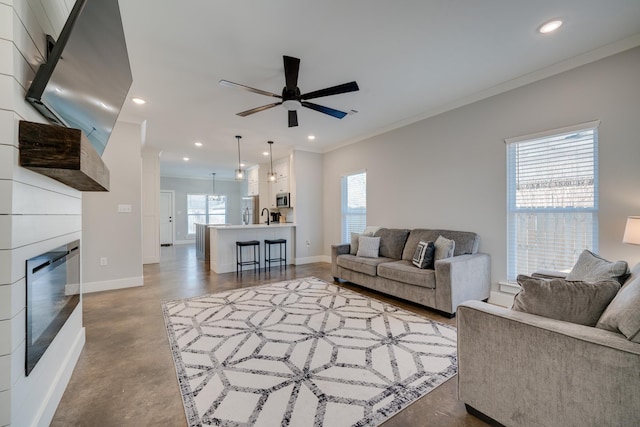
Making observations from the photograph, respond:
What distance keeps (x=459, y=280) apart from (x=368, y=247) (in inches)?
61.5

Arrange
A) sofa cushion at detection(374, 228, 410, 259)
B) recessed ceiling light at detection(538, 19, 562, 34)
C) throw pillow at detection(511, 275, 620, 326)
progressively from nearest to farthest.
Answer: throw pillow at detection(511, 275, 620, 326) < recessed ceiling light at detection(538, 19, 562, 34) < sofa cushion at detection(374, 228, 410, 259)

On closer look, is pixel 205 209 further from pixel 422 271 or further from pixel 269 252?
pixel 422 271

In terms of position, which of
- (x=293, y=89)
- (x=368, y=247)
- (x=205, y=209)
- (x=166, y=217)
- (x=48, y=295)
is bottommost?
(x=368, y=247)

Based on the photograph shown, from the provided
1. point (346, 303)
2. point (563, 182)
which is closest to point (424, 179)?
point (563, 182)

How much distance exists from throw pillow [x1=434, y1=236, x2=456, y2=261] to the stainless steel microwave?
3866 millimetres

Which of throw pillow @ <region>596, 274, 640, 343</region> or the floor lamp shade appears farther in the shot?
the floor lamp shade

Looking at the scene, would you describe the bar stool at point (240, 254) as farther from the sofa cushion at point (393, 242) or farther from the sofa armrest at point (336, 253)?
the sofa cushion at point (393, 242)

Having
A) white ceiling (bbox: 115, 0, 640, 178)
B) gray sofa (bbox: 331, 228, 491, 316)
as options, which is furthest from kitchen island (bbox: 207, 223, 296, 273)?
white ceiling (bbox: 115, 0, 640, 178)

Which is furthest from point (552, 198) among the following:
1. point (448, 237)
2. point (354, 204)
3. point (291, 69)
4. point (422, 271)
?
point (354, 204)

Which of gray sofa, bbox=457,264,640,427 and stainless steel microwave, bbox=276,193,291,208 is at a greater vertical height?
stainless steel microwave, bbox=276,193,291,208

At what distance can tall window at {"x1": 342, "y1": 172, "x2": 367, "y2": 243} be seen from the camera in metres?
5.64

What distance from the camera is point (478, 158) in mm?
3617

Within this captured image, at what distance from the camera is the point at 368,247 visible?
4395mm

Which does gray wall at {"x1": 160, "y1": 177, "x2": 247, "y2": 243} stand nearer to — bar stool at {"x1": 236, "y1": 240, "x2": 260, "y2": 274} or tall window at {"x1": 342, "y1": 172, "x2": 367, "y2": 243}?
bar stool at {"x1": 236, "y1": 240, "x2": 260, "y2": 274}
